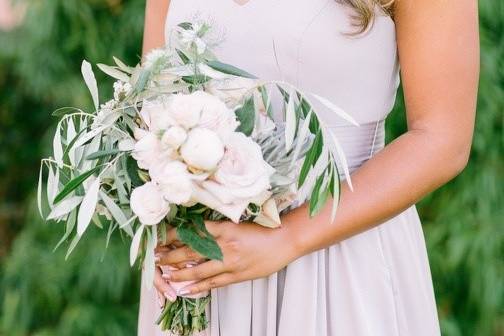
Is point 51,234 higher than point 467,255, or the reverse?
point 467,255

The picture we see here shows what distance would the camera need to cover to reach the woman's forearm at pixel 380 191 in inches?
56.6

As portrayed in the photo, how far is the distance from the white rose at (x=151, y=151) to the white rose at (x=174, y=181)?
1 centimetres

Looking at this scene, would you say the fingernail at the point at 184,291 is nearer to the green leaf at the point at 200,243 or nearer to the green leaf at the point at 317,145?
the green leaf at the point at 200,243

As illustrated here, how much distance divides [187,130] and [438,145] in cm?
45

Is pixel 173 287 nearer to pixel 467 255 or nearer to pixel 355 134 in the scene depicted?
pixel 355 134

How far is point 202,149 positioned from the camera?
1226 mm

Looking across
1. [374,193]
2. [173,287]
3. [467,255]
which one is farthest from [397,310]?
[467,255]

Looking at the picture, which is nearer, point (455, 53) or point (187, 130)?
point (187, 130)

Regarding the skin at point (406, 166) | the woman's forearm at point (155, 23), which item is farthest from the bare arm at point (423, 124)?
the woman's forearm at point (155, 23)

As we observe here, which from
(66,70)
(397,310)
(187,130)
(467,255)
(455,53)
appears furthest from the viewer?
(66,70)

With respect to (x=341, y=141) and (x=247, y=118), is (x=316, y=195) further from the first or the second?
(x=341, y=141)

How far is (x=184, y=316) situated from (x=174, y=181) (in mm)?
342

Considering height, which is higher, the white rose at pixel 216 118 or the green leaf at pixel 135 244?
the white rose at pixel 216 118

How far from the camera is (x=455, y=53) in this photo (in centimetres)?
143
